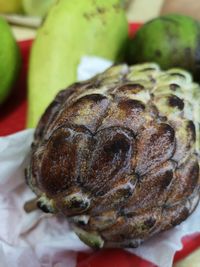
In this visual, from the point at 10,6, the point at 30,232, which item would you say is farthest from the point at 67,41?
the point at 10,6

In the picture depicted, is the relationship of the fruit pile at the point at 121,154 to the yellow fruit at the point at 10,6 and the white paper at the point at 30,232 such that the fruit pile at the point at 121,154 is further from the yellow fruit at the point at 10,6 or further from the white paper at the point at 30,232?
the yellow fruit at the point at 10,6

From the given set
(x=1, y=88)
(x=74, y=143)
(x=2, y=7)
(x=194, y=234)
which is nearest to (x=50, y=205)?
(x=74, y=143)

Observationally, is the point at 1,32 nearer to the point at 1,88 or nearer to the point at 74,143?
the point at 1,88

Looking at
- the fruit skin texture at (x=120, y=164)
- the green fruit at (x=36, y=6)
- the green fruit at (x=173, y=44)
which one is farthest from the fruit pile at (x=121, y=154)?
the green fruit at (x=36, y=6)

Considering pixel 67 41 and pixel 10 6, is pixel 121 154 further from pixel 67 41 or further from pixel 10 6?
pixel 10 6

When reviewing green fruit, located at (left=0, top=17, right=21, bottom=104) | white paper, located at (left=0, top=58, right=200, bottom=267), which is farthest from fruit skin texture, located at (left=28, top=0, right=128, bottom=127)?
white paper, located at (left=0, top=58, right=200, bottom=267)
